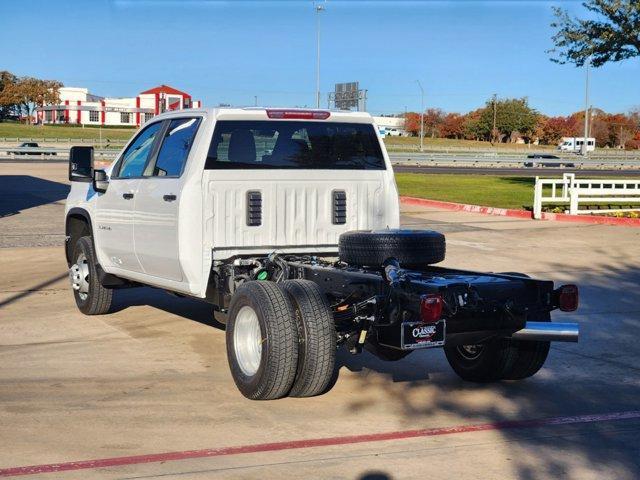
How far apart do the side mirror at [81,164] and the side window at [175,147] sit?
1.01 meters

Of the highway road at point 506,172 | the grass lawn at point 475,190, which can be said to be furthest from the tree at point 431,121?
the grass lawn at point 475,190

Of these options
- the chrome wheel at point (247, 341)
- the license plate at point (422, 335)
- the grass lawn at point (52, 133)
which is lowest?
the chrome wheel at point (247, 341)

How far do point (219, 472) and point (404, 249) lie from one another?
238 centimetres

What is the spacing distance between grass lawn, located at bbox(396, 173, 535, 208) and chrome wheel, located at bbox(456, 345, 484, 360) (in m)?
19.6

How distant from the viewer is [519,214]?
24109 millimetres

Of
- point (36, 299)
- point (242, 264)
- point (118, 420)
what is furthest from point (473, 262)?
point (118, 420)

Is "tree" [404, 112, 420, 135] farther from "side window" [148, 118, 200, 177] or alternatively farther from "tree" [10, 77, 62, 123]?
"side window" [148, 118, 200, 177]

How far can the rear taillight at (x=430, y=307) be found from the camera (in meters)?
6.02

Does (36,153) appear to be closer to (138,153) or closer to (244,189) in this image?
(138,153)

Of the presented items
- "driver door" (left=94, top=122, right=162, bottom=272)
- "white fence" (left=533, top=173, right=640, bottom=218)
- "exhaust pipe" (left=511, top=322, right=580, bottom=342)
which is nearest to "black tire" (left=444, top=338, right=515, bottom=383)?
"exhaust pipe" (left=511, top=322, right=580, bottom=342)

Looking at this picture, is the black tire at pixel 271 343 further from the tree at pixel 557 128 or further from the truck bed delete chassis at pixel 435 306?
the tree at pixel 557 128

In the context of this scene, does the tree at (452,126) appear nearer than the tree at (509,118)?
No

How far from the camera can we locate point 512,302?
6609 mm

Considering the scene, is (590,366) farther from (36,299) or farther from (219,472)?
(36,299)
